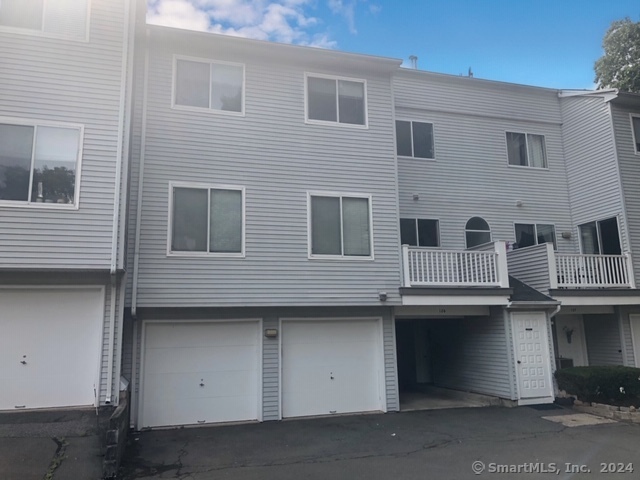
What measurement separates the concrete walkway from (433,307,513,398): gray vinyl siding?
8.84 meters

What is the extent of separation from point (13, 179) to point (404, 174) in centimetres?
967

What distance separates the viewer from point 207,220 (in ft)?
33.7

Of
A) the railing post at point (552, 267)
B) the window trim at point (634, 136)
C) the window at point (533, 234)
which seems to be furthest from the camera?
the window at point (533, 234)

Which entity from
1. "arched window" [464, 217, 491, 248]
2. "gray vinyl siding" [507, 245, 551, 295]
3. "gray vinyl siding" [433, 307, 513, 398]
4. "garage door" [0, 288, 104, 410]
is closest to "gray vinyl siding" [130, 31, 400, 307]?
"garage door" [0, 288, 104, 410]

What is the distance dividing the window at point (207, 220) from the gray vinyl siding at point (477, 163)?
17.8 feet

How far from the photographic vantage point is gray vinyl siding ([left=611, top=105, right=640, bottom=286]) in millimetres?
13641

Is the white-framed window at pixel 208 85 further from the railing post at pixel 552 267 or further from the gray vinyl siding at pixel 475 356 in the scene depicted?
the railing post at pixel 552 267

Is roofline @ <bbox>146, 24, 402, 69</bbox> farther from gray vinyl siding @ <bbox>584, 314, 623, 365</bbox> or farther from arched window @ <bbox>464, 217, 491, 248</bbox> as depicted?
gray vinyl siding @ <bbox>584, 314, 623, 365</bbox>

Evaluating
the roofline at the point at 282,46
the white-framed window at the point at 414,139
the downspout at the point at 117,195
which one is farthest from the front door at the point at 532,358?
the downspout at the point at 117,195

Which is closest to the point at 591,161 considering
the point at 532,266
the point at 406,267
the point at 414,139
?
the point at 532,266

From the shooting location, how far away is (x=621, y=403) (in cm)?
1092

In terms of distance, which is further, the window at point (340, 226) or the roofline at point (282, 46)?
the window at point (340, 226)

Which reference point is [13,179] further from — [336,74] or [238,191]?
[336,74]

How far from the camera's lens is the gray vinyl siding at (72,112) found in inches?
325
